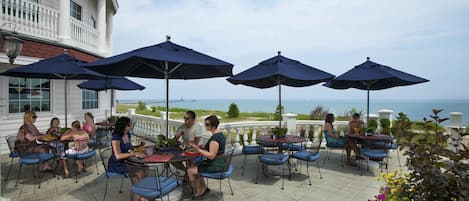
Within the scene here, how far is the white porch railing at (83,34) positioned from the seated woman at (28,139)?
476 cm

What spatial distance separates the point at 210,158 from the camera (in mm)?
3438

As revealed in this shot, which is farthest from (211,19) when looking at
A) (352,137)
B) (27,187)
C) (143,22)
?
(27,187)

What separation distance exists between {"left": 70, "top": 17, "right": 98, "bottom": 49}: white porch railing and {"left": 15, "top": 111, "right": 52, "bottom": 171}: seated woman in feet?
15.6

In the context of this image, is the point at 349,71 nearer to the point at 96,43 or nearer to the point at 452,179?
the point at 452,179

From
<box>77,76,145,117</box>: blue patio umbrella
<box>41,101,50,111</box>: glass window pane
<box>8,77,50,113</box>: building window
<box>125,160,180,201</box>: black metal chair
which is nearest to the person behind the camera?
<box>125,160,180,201</box>: black metal chair

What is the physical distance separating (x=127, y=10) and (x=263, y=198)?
1274cm

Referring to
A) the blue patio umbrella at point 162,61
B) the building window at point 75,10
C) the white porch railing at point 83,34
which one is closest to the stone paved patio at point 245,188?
the blue patio umbrella at point 162,61

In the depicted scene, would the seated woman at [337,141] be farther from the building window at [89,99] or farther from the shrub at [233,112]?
the shrub at [233,112]

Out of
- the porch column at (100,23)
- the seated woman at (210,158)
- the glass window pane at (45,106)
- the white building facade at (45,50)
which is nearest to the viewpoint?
the seated woman at (210,158)

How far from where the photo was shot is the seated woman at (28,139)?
4.20 m

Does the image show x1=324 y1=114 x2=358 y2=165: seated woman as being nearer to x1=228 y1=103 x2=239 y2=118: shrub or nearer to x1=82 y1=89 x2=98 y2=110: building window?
x1=82 y1=89 x2=98 y2=110: building window

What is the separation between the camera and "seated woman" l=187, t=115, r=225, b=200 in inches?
136

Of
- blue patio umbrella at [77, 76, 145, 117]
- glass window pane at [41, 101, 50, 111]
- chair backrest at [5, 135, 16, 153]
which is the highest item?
blue patio umbrella at [77, 76, 145, 117]

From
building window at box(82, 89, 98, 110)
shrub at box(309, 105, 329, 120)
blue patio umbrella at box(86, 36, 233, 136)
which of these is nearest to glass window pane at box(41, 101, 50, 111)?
building window at box(82, 89, 98, 110)
